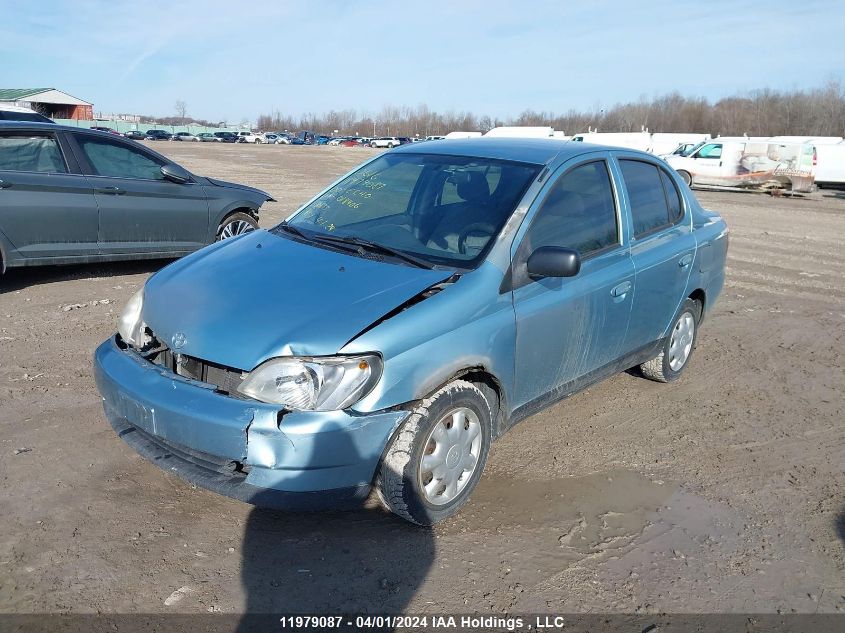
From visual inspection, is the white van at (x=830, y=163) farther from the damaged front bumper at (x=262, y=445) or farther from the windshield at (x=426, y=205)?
the damaged front bumper at (x=262, y=445)

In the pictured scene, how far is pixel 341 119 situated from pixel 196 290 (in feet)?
554

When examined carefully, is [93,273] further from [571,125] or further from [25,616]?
[571,125]

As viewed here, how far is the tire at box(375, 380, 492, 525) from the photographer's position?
3.09 m

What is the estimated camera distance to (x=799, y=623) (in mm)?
2857

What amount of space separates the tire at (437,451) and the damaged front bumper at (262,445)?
0.28 ft

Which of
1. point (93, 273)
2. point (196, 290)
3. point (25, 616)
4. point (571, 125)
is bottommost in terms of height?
point (25, 616)

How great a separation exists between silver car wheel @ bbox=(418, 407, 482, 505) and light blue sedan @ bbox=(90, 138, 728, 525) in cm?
1

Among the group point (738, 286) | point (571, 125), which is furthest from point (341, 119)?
point (738, 286)

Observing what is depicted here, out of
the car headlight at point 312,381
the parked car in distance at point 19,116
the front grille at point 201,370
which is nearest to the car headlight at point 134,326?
the front grille at point 201,370

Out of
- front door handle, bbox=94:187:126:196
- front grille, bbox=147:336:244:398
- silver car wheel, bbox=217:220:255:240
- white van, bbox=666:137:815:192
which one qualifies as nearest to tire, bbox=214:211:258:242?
silver car wheel, bbox=217:220:255:240

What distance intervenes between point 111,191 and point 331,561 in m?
5.61

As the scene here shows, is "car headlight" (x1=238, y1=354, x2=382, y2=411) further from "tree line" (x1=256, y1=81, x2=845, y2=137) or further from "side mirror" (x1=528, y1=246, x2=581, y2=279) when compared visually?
"tree line" (x1=256, y1=81, x2=845, y2=137)

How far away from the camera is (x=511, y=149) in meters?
4.39

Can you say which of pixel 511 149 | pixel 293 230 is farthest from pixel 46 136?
pixel 511 149
